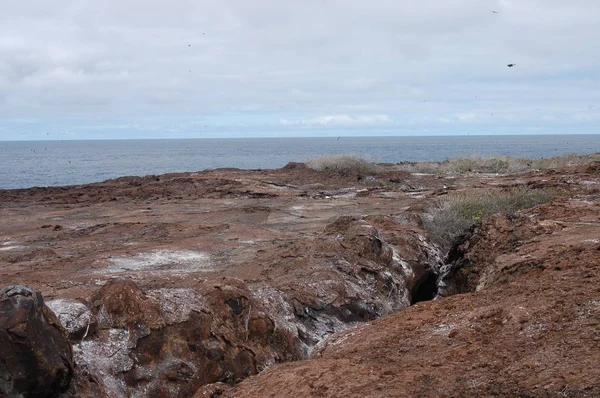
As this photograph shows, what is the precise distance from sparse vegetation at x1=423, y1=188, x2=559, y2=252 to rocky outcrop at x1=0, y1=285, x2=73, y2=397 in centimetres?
845

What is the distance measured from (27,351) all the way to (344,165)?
21555mm

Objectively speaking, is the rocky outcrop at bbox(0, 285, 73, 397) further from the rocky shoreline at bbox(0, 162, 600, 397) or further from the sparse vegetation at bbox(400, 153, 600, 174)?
the sparse vegetation at bbox(400, 153, 600, 174)

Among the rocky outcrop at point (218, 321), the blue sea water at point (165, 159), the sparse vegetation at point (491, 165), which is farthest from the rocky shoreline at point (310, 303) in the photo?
the blue sea water at point (165, 159)

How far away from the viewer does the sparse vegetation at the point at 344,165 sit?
25812mm

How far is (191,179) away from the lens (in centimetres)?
2433

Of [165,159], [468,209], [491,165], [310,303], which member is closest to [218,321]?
[310,303]

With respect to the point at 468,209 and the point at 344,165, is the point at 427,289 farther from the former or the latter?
the point at 344,165

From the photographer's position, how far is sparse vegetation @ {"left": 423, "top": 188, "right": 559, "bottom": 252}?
1313cm

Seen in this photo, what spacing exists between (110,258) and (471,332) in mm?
6561

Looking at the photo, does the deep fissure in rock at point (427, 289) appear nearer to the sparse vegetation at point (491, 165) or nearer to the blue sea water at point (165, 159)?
the sparse vegetation at point (491, 165)

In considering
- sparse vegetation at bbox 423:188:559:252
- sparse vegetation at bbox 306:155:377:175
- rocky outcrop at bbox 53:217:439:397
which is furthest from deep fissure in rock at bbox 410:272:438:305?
sparse vegetation at bbox 306:155:377:175

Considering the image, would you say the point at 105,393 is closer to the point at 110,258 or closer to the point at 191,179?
the point at 110,258

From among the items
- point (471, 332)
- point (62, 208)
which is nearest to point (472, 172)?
point (62, 208)

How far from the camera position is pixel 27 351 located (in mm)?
5484
